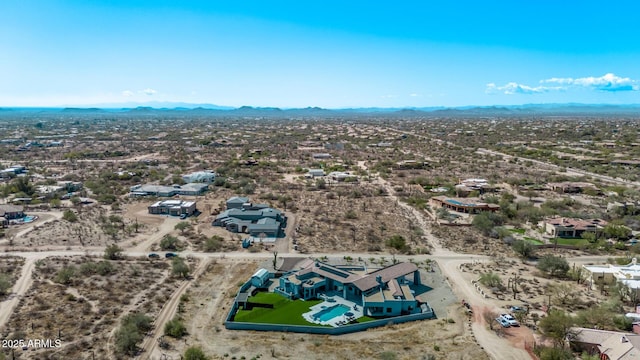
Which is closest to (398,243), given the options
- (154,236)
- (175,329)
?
(175,329)

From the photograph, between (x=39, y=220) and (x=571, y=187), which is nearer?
(x=39, y=220)

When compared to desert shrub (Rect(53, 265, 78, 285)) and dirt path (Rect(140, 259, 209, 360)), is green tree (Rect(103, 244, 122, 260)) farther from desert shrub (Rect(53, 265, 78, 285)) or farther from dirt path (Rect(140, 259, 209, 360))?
dirt path (Rect(140, 259, 209, 360))

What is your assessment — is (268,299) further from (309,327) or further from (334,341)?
(334,341)

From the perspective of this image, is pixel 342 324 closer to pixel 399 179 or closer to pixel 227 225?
pixel 227 225

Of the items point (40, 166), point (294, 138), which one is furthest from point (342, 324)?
point (294, 138)

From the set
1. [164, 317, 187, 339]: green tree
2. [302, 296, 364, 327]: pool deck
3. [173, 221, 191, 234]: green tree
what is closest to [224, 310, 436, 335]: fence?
[302, 296, 364, 327]: pool deck

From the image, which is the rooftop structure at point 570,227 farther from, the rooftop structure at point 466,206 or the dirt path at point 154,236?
the dirt path at point 154,236
